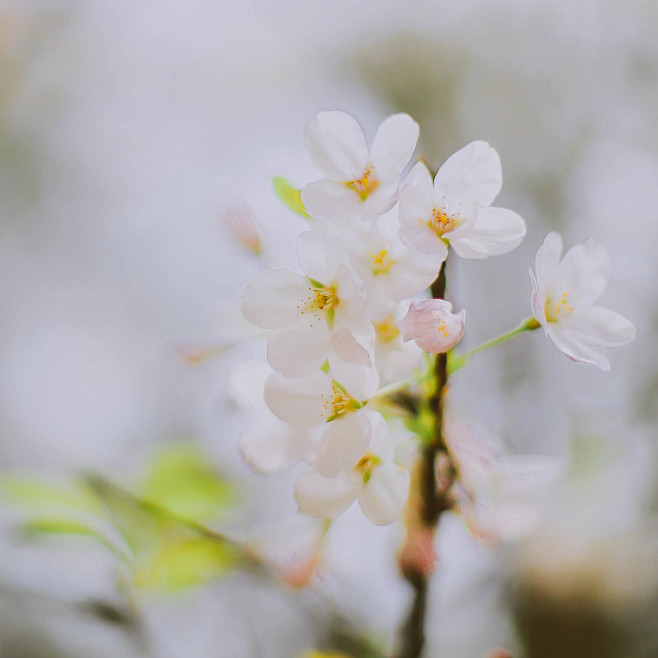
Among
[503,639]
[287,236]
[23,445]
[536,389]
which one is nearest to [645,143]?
[536,389]

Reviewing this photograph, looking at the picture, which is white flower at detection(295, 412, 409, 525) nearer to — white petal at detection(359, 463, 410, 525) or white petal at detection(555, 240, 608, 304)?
white petal at detection(359, 463, 410, 525)

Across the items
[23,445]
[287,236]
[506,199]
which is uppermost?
[506,199]

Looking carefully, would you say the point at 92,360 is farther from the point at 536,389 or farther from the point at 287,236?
the point at 536,389

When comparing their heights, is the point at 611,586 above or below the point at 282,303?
below

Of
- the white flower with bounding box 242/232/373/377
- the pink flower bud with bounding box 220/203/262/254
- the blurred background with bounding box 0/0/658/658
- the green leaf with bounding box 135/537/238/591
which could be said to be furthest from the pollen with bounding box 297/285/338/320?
the blurred background with bounding box 0/0/658/658

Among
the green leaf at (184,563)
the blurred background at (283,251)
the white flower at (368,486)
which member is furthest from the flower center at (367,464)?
the blurred background at (283,251)

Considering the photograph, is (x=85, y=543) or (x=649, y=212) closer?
(x=85, y=543)

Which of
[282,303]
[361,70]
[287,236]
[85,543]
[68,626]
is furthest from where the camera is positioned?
[361,70]
